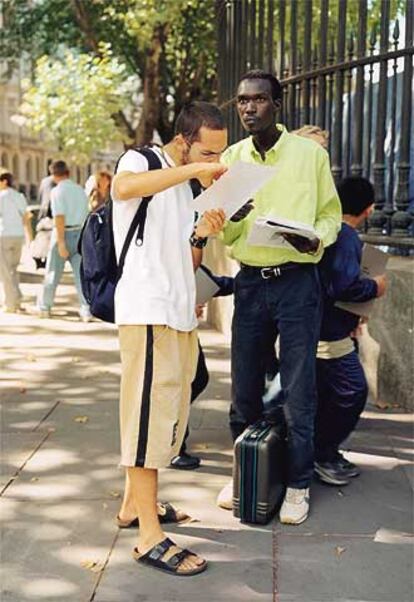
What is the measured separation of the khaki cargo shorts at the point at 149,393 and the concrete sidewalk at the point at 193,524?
0.52 m

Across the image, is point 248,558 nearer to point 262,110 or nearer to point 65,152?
point 262,110

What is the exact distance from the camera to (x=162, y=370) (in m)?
3.28

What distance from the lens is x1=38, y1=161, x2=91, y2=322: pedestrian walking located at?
31.0ft

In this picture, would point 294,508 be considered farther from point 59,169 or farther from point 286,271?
point 59,169

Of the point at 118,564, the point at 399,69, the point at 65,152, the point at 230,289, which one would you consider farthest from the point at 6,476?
the point at 65,152

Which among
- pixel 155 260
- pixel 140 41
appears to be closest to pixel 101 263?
pixel 155 260

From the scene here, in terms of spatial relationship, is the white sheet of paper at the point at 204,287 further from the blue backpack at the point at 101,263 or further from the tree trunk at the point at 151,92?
the tree trunk at the point at 151,92

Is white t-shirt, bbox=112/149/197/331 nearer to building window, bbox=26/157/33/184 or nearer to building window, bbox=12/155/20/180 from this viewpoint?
building window, bbox=12/155/20/180

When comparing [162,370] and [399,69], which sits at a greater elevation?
[399,69]

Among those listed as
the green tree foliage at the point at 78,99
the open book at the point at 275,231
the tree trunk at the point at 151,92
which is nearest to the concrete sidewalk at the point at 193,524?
the open book at the point at 275,231

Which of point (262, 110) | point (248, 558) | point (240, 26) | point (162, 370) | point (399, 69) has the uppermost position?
point (240, 26)

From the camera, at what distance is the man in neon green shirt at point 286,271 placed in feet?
12.0

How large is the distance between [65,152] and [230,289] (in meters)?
23.4

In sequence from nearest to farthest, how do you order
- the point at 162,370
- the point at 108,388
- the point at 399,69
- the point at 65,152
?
the point at 162,370, the point at 399,69, the point at 108,388, the point at 65,152
